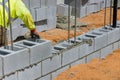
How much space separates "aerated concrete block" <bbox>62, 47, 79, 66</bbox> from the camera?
6.33 metres

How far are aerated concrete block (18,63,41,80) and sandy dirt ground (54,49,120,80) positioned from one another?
551mm

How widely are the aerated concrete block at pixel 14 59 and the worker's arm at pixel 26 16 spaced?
17.2 inches

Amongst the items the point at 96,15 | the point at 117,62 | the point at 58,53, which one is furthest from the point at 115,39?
the point at 96,15

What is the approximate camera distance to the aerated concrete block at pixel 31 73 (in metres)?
5.48

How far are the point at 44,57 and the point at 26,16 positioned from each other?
2.41 feet

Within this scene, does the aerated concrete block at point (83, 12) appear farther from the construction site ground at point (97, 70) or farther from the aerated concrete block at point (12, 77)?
the aerated concrete block at point (12, 77)

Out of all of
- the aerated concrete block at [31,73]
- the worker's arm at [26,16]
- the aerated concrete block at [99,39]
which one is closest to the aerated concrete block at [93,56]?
the aerated concrete block at [99,39]

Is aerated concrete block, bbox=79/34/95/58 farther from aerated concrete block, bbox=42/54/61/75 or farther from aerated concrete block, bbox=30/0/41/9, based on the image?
aerated concrete block, bbox=30/0/41/9

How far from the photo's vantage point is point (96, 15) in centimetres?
1304

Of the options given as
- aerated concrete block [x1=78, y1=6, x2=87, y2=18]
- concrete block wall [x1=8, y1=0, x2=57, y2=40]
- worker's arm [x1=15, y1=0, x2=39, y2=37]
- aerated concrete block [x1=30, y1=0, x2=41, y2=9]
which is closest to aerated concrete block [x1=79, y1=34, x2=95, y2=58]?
worker's arm [x1=15, y1=0, x2=39, y2=37]

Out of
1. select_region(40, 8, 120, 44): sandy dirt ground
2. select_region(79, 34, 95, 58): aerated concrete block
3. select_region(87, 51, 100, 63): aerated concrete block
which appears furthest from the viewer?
select_region(40, 8, 120, 44): sandy dirt ground

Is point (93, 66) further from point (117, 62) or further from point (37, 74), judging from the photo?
point (37, 74)

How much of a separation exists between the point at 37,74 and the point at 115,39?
9.45 feet

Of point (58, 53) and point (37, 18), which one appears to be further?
point (37, 18)
